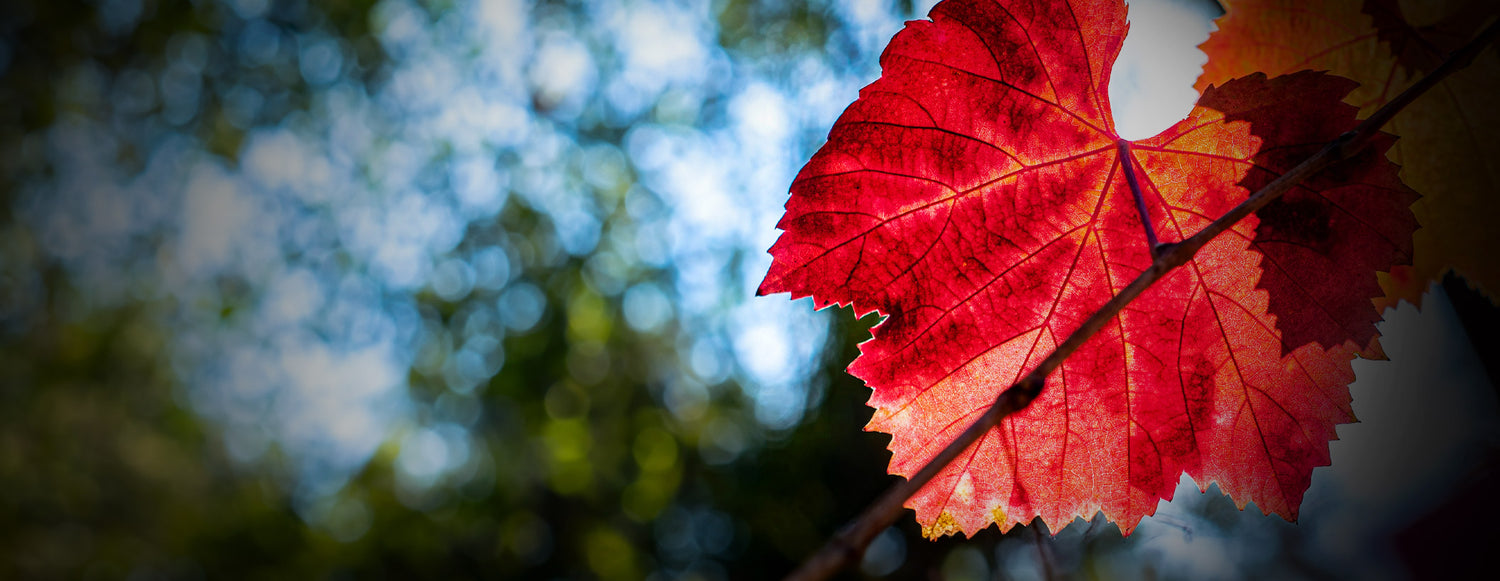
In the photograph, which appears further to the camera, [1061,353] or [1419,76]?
[1419,76]

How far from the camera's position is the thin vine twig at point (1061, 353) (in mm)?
98

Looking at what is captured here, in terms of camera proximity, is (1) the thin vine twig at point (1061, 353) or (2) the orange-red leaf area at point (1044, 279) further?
(2) the orange-red leaf area at point (1044, 279)

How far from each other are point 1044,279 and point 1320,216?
0.30ft

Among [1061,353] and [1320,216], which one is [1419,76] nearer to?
[1320,216]

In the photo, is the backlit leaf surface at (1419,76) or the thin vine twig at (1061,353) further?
the backlit leaf surface at (1419,76)

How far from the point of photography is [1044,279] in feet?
0.78

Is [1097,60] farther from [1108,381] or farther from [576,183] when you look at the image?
[576,183]

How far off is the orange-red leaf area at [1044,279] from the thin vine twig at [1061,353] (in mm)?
25

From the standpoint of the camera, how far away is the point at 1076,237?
0.80 feet

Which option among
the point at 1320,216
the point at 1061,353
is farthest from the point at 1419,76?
the point at 1061,353

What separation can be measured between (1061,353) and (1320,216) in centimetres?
16

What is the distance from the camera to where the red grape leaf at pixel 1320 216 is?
7.9 inches

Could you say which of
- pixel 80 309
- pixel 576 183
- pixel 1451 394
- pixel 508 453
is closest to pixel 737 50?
pixel 576 183

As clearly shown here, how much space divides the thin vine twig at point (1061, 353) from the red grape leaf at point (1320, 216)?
1 cm
